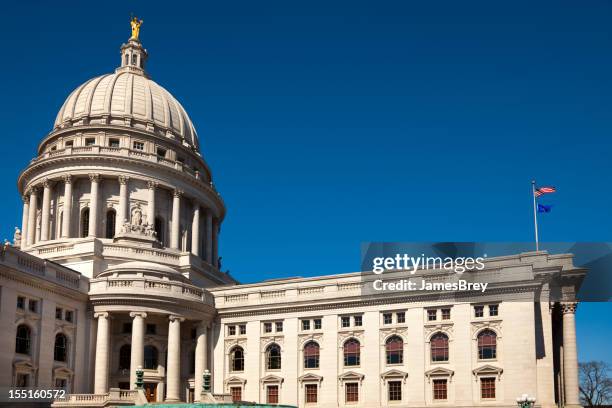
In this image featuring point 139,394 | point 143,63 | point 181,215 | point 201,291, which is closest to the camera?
point 139,394

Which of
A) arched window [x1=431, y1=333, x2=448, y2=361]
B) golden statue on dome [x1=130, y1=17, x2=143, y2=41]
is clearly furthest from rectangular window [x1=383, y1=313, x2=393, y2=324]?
golden statue on dome [x1=130, y1=17, x2=143, y2=41]

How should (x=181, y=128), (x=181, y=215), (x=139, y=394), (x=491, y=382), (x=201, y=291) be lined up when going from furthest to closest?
1. (x=181, y=128)
2. (x=181, y=215)
3. (x=201, y=291)
4. (x=491, y=382)
5. (x=139, y=394)

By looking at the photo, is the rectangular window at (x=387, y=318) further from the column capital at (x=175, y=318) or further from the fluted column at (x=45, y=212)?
the fluted column at (x=45, y=212)

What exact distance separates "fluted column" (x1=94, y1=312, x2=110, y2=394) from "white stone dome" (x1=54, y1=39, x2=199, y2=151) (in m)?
33.2

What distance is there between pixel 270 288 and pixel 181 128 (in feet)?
116

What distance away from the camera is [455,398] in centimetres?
6856

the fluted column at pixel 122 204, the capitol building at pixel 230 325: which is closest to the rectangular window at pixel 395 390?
the capitol building at pixel 230 325

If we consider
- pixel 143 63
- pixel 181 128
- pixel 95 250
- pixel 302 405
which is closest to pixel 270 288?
pixel 302 405

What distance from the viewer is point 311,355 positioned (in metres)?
76.0

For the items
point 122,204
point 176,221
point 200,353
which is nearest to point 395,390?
point 200,353

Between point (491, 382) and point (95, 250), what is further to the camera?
point (95, 250)

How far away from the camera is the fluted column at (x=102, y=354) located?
7025cm

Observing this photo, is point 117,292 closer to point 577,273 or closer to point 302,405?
point 302,405

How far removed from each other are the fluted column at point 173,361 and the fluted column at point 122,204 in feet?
64.4
